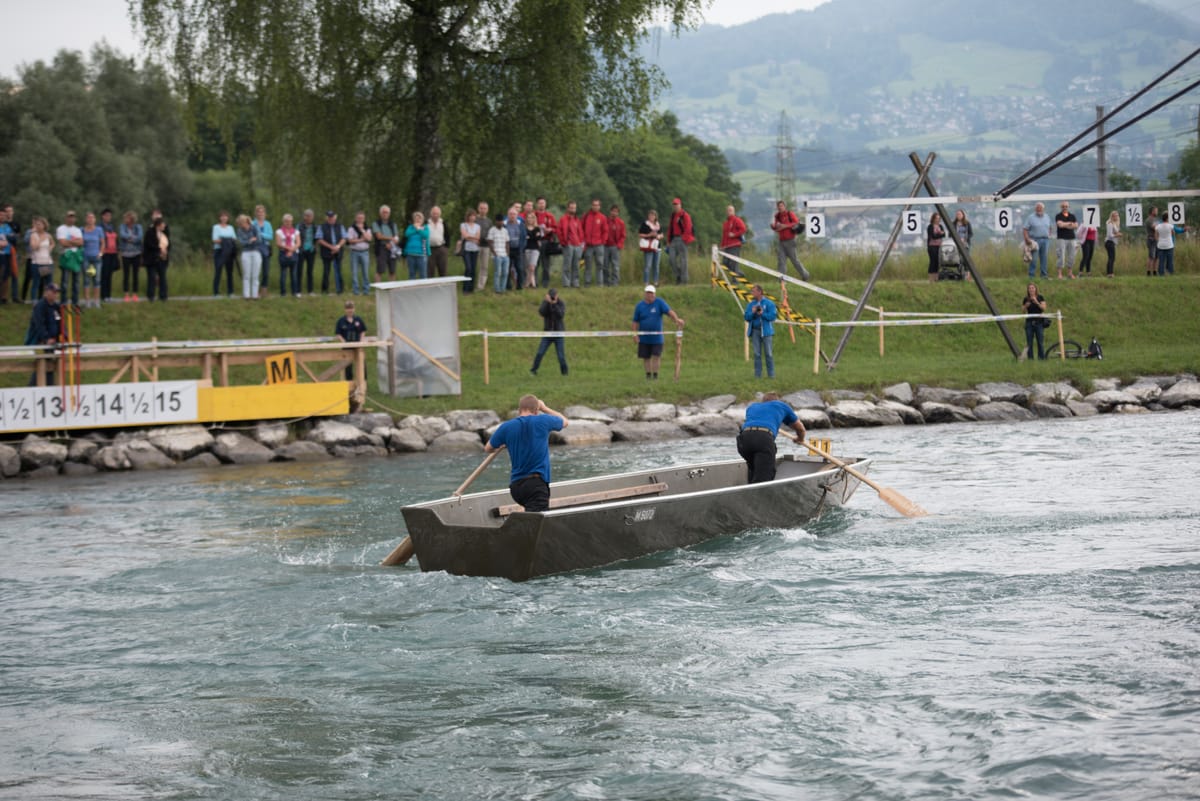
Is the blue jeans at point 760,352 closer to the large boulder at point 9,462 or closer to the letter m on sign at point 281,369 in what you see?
the letter m on sign at point 281,369

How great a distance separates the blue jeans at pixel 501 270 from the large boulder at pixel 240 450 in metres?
8.92

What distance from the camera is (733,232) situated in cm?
3288

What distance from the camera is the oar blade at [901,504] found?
55.3 feet

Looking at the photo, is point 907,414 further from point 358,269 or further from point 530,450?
point 530,450

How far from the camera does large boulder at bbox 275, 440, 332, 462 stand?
23.7 meters

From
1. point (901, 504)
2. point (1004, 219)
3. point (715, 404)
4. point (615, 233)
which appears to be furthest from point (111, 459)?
point (1004, 219)

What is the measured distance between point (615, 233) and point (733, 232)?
2751mm

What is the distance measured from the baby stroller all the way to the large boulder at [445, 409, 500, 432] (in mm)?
14686

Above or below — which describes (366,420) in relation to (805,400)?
below

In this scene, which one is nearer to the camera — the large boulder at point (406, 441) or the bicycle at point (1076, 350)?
the large boulder at point (406, 441)

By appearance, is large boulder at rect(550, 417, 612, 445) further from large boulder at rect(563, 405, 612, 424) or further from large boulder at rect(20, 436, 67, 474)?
large boulder at rect(20, 436, 67, 474)

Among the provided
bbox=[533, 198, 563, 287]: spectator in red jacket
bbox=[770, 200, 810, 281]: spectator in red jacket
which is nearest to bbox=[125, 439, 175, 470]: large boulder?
bbox=[533, 198, 563, 287]: spectator in red jacket

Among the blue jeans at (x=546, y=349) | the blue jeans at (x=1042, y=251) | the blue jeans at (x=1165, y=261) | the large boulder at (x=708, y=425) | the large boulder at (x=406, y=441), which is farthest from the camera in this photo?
the blue jeans at (x=1165, y=261)

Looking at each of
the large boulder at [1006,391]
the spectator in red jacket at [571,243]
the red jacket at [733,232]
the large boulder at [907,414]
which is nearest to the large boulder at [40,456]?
the spectator in red jacket at [571,243]
